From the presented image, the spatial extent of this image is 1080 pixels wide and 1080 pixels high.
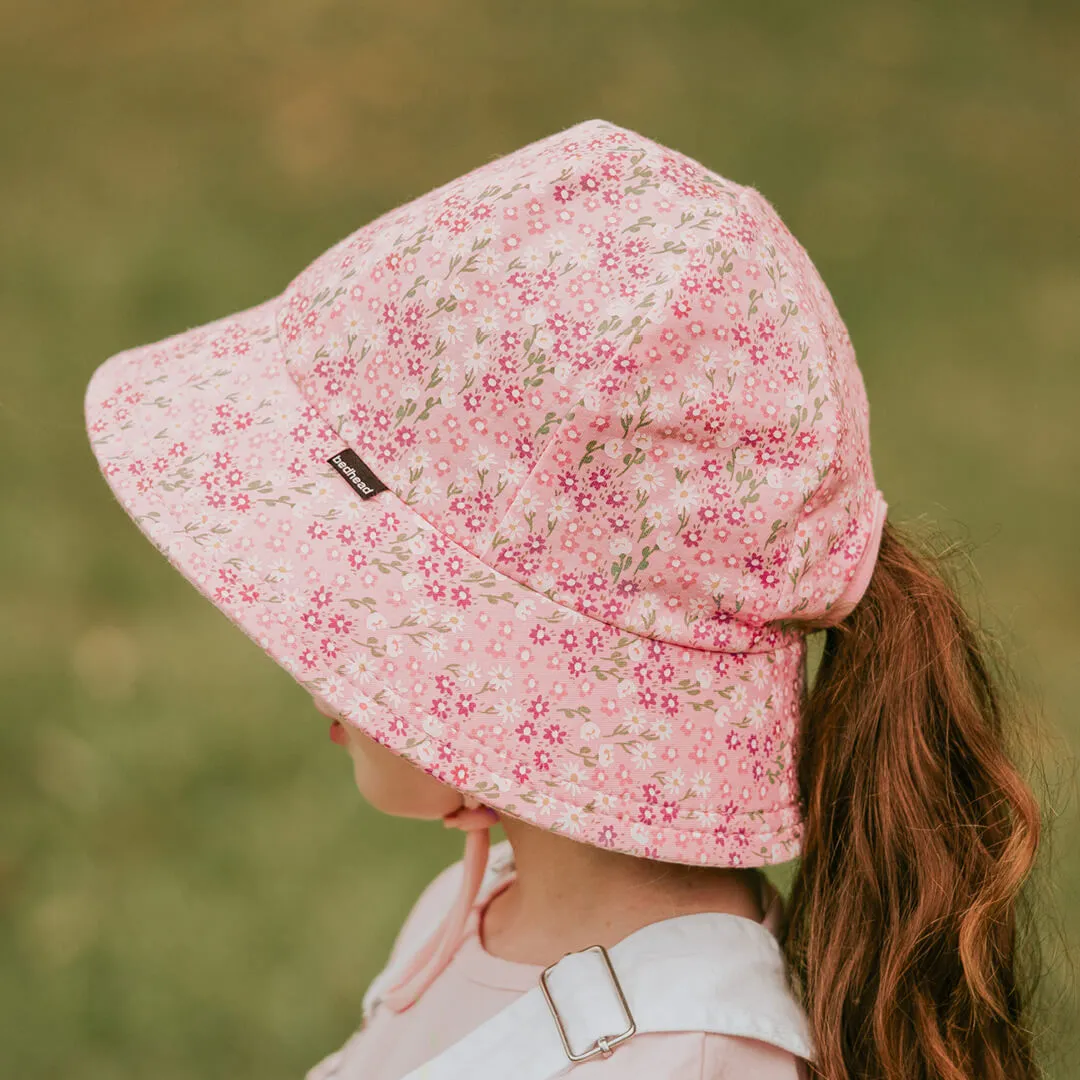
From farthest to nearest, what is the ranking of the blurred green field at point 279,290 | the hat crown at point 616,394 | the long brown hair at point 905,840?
the blurred green field at point 279,290 < the long brown hair at point 905,840 < the hat crown at point 616,394

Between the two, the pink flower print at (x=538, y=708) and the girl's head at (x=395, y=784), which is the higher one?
the pink flower print at (x=538, y=708)

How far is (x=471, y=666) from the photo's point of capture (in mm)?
893

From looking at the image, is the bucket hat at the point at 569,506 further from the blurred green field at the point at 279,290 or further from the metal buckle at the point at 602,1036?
the blurred green field at the point at 279,290

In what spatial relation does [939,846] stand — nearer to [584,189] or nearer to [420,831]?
[584,189]

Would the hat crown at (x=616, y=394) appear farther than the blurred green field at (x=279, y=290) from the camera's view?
No

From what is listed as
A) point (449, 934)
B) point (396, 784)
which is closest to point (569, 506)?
point (396, 784)

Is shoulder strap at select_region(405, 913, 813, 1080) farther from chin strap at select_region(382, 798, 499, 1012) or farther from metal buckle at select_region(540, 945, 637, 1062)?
chin strap at select_region(382, 798, 499, 1012)

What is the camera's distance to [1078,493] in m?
2.65

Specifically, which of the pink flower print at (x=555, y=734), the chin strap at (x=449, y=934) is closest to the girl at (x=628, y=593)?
the pink flower print at (x=555, y=734)

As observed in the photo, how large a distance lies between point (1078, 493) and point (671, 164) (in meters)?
2.01

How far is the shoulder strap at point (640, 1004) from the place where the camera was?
90 centimetres

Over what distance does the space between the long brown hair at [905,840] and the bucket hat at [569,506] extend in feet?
0.29

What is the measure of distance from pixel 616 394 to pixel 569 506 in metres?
0.09

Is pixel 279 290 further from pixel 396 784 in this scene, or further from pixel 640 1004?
pixel 640 1004
